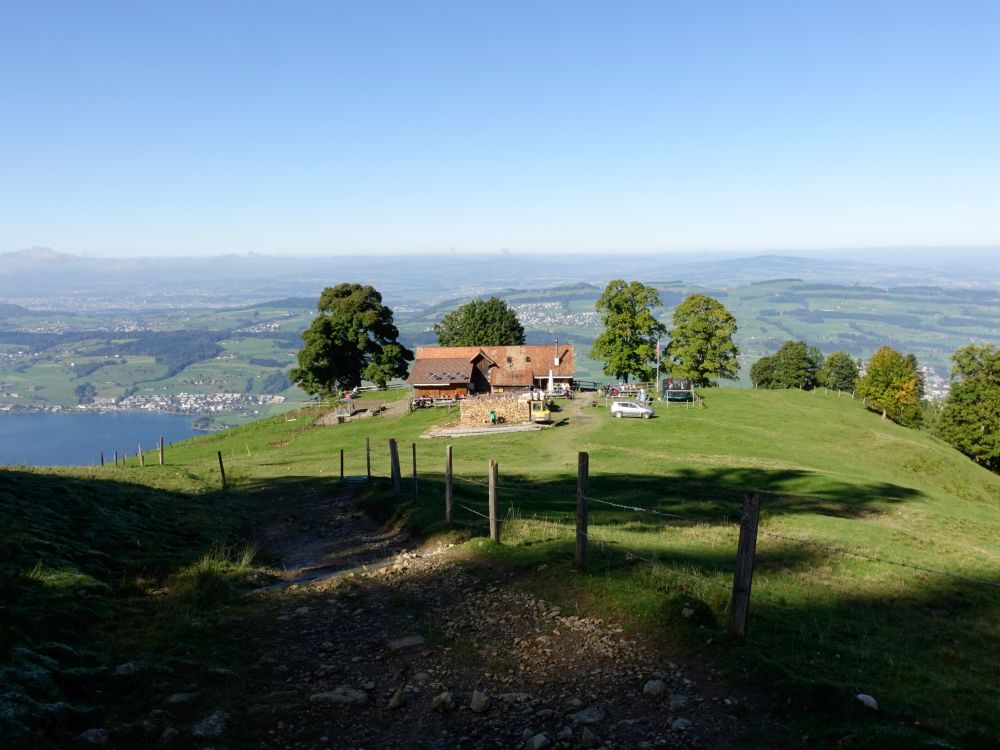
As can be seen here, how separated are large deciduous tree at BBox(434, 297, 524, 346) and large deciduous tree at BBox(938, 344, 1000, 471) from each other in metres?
54.7

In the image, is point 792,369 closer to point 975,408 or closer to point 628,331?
point 975,408

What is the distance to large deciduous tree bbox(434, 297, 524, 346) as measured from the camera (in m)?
96.5

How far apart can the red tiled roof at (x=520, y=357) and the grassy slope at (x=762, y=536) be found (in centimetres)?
2429

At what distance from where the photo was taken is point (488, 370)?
78188mm

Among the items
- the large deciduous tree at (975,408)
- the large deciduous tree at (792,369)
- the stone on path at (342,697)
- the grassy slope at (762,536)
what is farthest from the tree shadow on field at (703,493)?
the large deciduous tree at (792,369)

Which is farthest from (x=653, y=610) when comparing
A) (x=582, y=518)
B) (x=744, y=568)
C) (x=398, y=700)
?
(x=398, y=700)

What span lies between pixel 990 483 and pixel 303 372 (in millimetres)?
67631

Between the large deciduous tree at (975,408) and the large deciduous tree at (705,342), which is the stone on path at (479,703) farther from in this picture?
the large deciduous tree at (705,342)

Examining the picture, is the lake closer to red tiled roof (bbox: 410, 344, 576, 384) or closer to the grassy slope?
red tiled roof (bbox: 410, 344, 576, 384)

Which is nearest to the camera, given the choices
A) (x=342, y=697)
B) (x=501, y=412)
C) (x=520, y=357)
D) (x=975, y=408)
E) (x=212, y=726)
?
(x=212, y=726)

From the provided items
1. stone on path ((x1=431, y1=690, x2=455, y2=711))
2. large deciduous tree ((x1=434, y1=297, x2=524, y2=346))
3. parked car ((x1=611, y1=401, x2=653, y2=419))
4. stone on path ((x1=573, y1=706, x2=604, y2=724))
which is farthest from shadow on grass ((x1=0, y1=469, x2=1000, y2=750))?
large deciduous tree ((x1=434, y1=297, x2=524, y2=346))

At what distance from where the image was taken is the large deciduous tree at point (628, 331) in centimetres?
7306

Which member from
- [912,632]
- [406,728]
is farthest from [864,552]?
[406,728]

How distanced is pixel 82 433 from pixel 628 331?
504 feet
